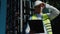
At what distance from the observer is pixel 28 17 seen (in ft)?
5.26

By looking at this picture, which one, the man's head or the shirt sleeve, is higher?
the man's head

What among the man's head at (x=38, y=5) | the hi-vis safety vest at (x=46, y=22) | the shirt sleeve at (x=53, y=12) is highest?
the man's head at (x=38, y=5)

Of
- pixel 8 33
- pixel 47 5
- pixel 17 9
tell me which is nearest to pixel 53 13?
pixel 47 5

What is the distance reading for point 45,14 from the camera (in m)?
1.58

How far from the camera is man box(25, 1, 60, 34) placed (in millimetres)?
1541

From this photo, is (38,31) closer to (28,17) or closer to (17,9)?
(28,17)

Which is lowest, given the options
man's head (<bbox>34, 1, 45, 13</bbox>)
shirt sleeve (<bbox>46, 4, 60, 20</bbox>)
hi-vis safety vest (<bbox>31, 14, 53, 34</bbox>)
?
hi-vis safety vest (<bbox>31, 14, 53, 34</bbox>)

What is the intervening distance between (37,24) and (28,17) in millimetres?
112

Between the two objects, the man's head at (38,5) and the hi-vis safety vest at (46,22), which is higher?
the man's head at (38,5)

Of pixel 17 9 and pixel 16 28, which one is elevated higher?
pixel 17 9

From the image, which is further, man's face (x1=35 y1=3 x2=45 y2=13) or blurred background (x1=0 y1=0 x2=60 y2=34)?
man's face (x1=35 y1=3 x2=45 y2=13)

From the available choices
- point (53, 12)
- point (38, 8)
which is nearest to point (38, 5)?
point (38, 8)

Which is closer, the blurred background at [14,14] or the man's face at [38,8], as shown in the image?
the blurred background at [14,14]

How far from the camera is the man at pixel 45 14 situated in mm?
1541
